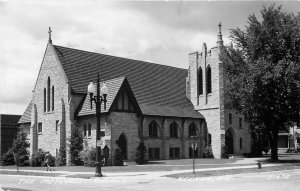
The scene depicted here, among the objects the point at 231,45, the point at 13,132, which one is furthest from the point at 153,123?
the point at 13,132

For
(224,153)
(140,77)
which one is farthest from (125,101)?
(224,153)

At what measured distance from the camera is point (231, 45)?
42.6 metres

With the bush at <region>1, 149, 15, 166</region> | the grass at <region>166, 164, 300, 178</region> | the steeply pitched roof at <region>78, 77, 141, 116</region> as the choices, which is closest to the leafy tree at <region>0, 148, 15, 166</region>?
the bush at <region>1, 149, 15, 166</region>

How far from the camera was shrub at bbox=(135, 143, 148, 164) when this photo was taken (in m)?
43.2

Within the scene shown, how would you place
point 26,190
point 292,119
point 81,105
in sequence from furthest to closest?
1. point 81,105
2. point 292,119
3. point 26,190

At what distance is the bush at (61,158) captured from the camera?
44.8 metres

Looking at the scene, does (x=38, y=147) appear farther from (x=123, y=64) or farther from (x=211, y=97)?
(x=211, y=97)

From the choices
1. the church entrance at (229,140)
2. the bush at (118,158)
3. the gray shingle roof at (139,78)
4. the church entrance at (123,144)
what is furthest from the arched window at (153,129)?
the church entrance at (229,140)

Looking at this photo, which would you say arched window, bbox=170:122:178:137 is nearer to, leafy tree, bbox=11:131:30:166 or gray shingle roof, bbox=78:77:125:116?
gray shingle roof, bbox=78:77:125:116

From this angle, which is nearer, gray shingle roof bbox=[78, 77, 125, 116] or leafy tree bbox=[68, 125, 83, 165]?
gray shingle roof bbox=[78, 77, 125, 116]

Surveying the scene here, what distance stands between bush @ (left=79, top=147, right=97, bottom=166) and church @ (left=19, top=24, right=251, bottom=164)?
1.64 metres

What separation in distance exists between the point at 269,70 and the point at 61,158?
2291 centimetres

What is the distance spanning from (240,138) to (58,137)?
24.3m

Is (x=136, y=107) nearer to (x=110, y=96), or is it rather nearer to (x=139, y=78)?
(x=110, y=96)
